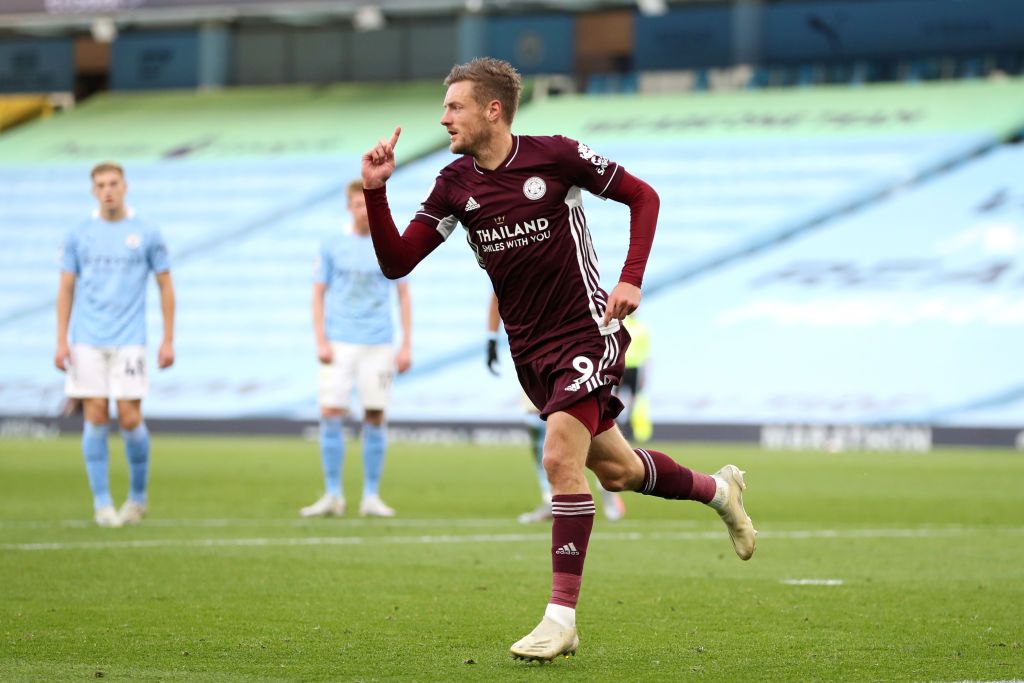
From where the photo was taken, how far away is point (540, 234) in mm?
5738

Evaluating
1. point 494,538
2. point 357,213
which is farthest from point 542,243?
point 357,213

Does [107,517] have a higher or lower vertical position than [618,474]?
lower

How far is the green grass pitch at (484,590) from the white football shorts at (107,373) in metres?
0.89

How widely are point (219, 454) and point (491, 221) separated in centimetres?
1555

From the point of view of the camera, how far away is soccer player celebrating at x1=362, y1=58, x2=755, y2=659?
5.63 metres

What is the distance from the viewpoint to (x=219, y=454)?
67.9ft

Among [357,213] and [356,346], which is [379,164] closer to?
[357,213]

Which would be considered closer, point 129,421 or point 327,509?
point 129,421

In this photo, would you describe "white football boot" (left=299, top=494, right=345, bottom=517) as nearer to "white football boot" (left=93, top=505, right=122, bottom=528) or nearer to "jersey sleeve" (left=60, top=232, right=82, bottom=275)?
"white football boot" (left=93, top=505, right=122, bottom=528)

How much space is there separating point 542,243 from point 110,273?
531 cm

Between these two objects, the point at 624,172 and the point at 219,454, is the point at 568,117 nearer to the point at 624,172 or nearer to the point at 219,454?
the point at 219,454

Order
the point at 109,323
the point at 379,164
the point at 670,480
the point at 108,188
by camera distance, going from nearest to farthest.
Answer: the point at 379,164 < the point at 670,480 < the point at 108,188 < the point at 109,323

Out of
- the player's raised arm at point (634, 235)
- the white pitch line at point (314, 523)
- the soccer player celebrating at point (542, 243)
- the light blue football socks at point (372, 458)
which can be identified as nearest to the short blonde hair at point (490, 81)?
the soccer player celebrating at point (542, 243)

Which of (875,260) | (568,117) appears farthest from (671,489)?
(568,117)
